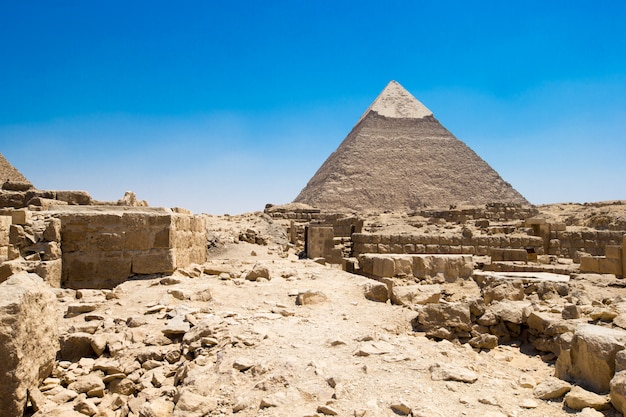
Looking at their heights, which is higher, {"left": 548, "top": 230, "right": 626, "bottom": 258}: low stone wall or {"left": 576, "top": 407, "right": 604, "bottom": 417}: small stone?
{"left": 548, "top": 230, "right": 626, "bottom": 258}: low stone wall

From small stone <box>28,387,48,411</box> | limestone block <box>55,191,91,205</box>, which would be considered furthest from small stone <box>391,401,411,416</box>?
limestone block <box>55,191,91,205</box>

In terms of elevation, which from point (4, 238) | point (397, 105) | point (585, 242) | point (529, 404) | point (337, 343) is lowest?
point (529, 404)

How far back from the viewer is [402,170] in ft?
299

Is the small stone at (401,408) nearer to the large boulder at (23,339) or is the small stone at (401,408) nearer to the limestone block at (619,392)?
the limestone block at (619,392)

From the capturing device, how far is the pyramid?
84100mm

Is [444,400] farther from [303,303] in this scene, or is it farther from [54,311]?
[54,311]

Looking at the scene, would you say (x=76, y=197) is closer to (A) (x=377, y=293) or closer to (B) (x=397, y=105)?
(A) (x=377, y=293)

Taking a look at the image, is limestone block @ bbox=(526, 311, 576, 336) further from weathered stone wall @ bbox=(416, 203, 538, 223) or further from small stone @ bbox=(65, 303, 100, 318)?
weathered stone wall @ bbox=(416, 203, 538, 223)

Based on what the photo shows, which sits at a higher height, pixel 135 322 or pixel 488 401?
pixel 135 322

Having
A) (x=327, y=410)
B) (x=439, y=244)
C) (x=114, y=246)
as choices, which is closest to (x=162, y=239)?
(x=114, y=246)

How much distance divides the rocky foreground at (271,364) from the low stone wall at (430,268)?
2.03 meters

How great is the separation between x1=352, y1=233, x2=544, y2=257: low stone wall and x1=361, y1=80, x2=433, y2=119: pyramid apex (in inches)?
3678

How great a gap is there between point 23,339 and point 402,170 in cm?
9124

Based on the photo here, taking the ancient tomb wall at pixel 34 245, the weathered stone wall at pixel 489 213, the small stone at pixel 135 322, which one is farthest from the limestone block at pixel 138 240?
the weathered stone wall at pixel 489 213
